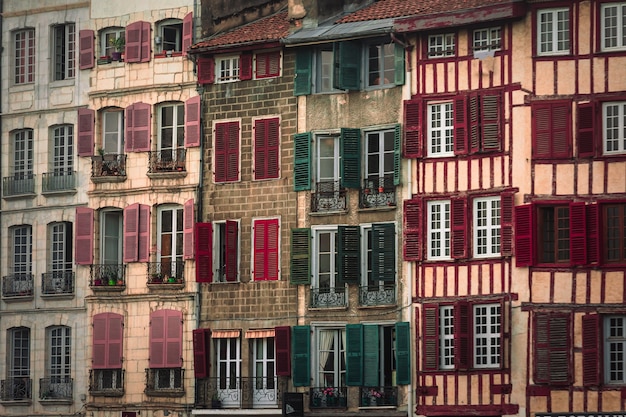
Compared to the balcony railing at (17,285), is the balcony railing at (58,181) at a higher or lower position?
higher

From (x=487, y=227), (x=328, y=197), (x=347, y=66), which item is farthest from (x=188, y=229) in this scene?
(x=487, y=227)

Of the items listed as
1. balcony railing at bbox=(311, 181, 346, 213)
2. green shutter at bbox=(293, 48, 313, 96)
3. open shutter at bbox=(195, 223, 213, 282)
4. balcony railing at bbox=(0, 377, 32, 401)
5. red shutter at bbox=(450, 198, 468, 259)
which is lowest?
balcony railing at bbox=(0, 377, 32, 401)

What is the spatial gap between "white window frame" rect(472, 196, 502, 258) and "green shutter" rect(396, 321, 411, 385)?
289 centimetres

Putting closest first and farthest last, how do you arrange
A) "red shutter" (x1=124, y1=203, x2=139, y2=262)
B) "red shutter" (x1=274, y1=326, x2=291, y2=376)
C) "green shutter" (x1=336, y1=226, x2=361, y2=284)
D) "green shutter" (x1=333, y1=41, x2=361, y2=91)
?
"green shutter" (x1=336, y1=226, x2=361, y2=284) < "green shutter" (x1=333, y1=41, x2=361, y2=91) < "red shutter" (x1=274, y1=326, x2=291, y2=376) < "red shutter" (x1=124, y1=203, x2=139, y2=262)

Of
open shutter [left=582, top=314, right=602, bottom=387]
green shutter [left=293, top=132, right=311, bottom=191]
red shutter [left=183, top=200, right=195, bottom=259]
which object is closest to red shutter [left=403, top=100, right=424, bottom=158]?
green shutter [left=293, top=132, right=311, bottom=191]

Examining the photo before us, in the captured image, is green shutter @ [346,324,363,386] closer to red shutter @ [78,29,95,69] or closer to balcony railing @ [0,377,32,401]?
balcony railing @ [0,377,32,401]

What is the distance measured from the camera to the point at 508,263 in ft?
192

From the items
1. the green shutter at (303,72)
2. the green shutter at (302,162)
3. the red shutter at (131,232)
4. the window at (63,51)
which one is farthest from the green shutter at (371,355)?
the window at (63,51)

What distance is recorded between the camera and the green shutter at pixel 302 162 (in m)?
62.4

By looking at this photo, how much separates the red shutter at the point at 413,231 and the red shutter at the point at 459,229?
1.05m

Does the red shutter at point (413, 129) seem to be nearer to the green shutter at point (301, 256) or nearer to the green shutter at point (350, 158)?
the green shutter at point (350, 158)

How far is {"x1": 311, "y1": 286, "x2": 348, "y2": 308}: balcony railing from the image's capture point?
203 feet

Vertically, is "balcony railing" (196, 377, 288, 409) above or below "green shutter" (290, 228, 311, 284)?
below

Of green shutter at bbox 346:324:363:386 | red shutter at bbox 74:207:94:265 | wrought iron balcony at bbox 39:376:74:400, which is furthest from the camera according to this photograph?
wrought iron balcony at bbox 39:376:74:400
